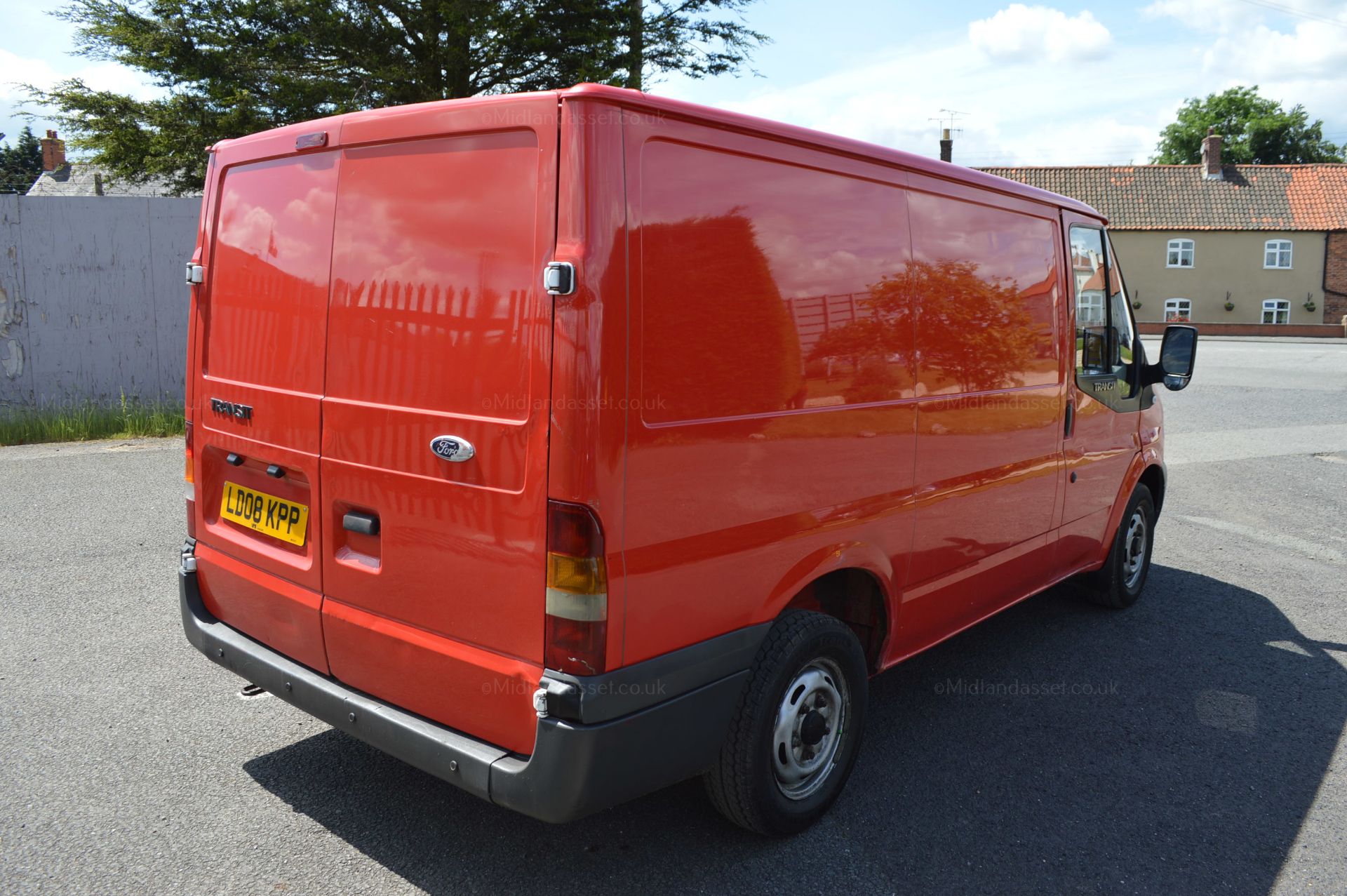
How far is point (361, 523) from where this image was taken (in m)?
2.90

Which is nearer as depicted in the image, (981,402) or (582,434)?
(582,434)

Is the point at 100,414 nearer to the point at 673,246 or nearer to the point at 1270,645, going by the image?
the point at 673,246

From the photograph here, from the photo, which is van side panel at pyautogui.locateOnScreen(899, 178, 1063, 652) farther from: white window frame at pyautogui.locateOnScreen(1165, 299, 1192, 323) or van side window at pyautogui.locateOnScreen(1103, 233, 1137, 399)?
white window frame at pyautogui.locateOnScreen(1165, 299, 1192, 323)

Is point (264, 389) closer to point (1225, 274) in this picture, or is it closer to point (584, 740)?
point (584, 740)

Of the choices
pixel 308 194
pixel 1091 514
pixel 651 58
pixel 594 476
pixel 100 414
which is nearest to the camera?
pixel 594 476

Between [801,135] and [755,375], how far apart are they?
788mm

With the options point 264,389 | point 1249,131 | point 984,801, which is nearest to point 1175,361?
point 984,801

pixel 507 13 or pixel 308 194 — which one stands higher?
pixel 507 13

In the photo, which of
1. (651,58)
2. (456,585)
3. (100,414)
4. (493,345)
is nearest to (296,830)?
(456,585)

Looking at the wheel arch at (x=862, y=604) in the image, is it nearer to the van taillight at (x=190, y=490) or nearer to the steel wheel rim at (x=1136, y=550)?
the van taillight at (x=190, y=490)

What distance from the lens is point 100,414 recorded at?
1042 cm

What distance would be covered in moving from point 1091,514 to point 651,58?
15.2 metres

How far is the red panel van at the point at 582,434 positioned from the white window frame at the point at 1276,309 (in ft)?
177
